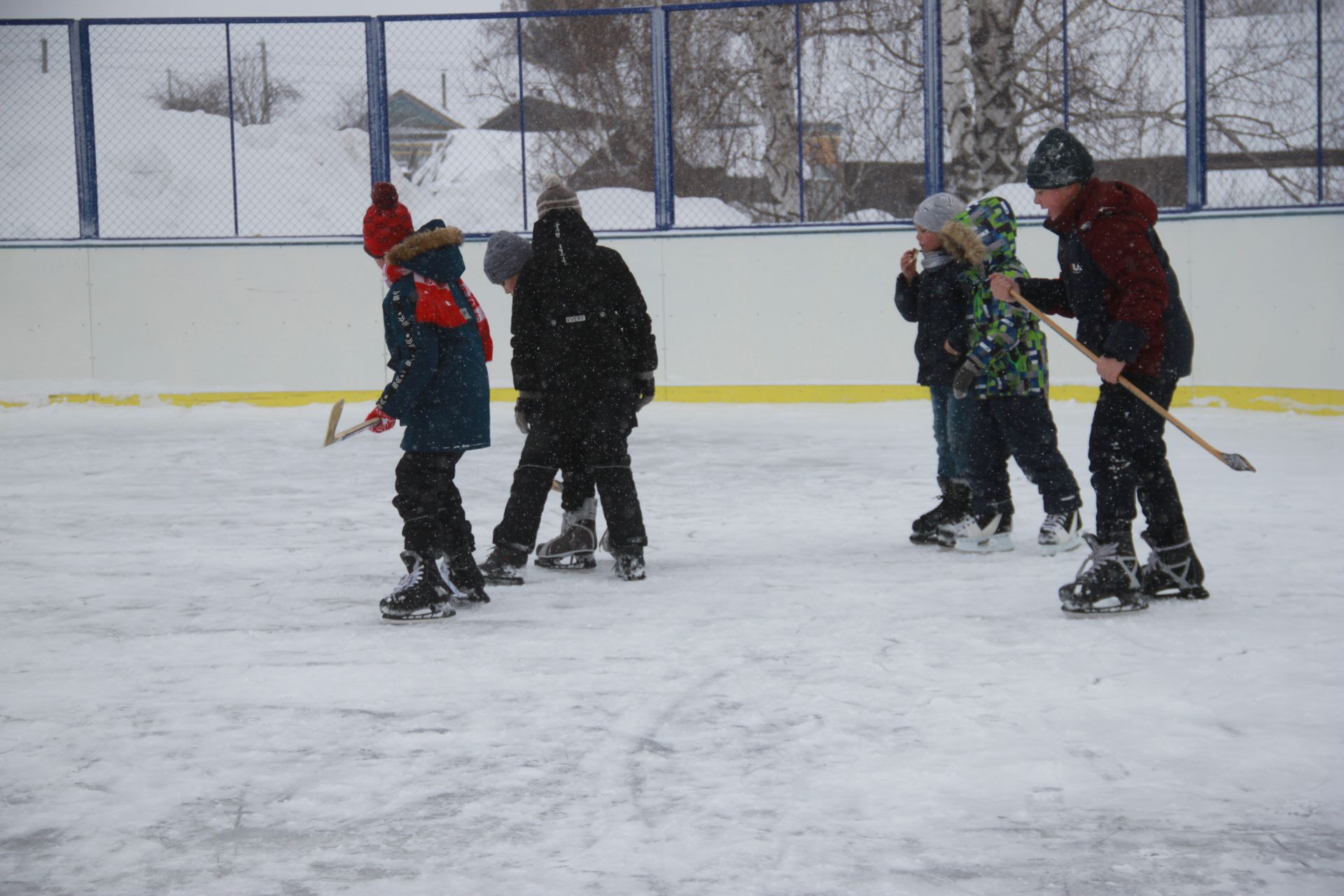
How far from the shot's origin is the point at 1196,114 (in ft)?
Result: 32.6

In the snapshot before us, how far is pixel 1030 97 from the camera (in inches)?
503

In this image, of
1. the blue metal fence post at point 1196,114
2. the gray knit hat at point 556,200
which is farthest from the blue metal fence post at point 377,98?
the gray knit hat at point 556,200

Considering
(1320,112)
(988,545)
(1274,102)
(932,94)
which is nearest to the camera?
(988,545)

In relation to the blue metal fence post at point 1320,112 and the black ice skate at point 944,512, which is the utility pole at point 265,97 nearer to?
the blue metal fence post at point 1320,112

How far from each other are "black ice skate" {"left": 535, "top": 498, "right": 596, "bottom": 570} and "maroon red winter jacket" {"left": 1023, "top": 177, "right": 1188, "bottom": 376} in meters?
1.79

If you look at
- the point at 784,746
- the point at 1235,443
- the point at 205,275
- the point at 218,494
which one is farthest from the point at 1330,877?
the point at 205,275

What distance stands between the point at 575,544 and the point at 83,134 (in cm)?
740

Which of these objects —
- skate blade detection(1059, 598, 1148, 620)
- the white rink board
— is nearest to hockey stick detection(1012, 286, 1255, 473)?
skate blade detection(1059, 598, 1148, 620)

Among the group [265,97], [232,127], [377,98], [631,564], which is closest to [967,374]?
Result: [631,564]

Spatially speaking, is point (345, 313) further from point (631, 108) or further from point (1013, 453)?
point (1013, 453)

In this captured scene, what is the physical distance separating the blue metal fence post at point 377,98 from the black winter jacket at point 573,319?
636cm

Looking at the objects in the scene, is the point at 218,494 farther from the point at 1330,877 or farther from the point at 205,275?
the point at 1330,877

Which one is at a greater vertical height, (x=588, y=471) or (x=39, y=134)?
(x=39, y=134)

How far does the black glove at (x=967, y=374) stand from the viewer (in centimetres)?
498
